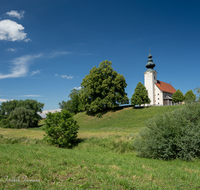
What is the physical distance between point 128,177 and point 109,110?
42.8 m

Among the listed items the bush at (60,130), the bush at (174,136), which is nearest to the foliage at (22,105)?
the bush at (60,130)

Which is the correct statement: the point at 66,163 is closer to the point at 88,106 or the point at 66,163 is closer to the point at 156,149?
the point at 156,149

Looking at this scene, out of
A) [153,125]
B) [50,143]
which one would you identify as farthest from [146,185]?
[50,143]

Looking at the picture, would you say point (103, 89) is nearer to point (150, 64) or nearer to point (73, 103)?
point (73, 103)

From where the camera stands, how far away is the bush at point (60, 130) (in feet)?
66.6

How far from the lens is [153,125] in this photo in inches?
527

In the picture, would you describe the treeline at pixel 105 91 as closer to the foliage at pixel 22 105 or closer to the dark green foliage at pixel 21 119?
the dark green foliage at pixel 21 119

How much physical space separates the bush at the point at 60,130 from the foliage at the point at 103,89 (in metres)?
23.5

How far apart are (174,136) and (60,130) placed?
1396cm

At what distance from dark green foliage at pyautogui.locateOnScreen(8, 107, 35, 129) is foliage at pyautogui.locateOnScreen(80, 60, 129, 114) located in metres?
19.2

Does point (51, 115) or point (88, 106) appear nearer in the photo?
point (51, 115)

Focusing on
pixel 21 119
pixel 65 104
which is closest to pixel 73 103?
pixel 65 104

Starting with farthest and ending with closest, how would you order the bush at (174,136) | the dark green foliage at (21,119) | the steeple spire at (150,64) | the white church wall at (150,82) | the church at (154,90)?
the steeple spire at (150,64)
the white church wall at (150,82)
the church at (154,90)
the dark green foliage at (21,119)
the bush at (174,136)

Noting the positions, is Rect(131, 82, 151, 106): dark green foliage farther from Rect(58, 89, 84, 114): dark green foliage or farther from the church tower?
Rect(58, 89, 84, 114): dark green foliage
